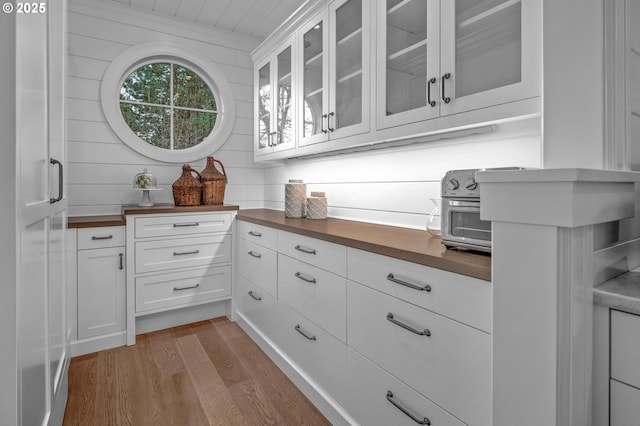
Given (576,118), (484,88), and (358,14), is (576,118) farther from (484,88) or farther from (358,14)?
(358,14)

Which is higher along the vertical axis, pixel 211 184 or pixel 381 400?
pixel 211 184

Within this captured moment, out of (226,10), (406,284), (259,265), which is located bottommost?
(259,265)

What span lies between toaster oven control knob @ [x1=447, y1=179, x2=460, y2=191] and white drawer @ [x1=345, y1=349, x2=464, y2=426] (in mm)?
699

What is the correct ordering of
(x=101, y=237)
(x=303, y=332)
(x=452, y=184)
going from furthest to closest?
(x=101, y=237) < (x=303, y=332) < (x=452, y=184)

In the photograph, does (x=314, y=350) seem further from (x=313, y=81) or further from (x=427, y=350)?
(x=313, y=81)

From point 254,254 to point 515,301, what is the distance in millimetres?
1859

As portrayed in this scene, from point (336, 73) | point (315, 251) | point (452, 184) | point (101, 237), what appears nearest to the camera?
point (452, 184)

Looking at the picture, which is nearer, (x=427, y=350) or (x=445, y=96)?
(x=427, y=350)

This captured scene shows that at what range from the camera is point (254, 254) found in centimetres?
239

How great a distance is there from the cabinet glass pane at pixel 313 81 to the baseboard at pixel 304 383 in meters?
1.39

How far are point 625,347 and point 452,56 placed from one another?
106 cm

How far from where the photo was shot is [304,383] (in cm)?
180

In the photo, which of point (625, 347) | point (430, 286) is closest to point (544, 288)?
point (625, 347)

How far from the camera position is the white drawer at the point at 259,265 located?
2.12 metres
